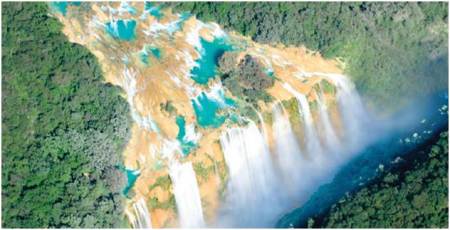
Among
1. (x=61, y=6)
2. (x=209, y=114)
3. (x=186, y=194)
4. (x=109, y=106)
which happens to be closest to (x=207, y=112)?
(x=209, y=114)

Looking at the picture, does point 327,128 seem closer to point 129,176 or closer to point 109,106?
point 129,176

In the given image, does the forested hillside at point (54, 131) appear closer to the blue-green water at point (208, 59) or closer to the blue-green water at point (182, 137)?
the blue-green water at point (182, 137)

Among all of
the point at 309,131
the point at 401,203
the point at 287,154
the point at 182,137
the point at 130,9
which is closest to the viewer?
the point at 401,203

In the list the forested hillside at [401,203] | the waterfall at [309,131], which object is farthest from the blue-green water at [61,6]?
the forested hillside at [401,203]

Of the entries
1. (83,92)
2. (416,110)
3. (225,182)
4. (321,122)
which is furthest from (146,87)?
(416,110)

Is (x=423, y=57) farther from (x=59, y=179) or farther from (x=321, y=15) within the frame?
(x=59, y=179)

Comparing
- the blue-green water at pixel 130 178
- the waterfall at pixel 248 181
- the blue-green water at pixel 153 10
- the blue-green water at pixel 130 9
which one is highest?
the blue-green water at pixel 153 10
